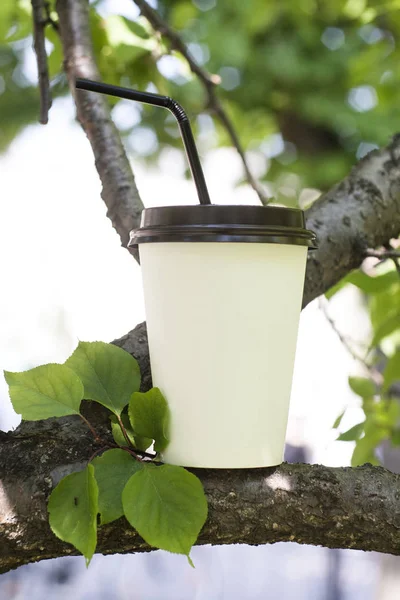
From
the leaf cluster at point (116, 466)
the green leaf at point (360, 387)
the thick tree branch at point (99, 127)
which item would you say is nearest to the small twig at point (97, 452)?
the leaf cluster at point (116, 466)

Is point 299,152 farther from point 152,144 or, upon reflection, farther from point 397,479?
point 397,479

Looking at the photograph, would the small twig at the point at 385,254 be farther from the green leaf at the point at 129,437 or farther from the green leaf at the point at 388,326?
the green leaf at the point at 129,437

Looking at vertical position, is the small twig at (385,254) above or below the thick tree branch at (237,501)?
above

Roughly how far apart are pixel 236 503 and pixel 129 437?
3.6 inches

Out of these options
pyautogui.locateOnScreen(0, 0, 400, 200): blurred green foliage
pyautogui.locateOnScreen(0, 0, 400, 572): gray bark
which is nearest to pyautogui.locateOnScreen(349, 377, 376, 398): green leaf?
pyautogui.locateOnScreen(0, 0, 400, 572): gray bark

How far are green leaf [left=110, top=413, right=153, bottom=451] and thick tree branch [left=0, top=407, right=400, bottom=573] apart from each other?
0.02m

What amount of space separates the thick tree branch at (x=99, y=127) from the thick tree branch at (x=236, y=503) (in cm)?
26

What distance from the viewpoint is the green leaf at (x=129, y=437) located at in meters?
0.47

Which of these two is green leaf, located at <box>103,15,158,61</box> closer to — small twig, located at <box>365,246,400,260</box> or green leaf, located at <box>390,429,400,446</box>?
small twig, located at <box>365,246,400,260</box>

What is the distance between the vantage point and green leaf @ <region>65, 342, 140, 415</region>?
1.53 feet

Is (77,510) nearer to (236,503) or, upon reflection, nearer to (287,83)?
(236,503)

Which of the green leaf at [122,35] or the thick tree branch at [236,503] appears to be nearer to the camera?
the thick tree branch at [236,503]

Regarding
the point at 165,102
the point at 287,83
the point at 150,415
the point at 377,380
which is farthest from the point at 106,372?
the point at 287,83

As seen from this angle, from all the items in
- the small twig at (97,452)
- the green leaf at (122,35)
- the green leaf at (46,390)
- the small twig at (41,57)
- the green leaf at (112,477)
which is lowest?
the green leaf at (112,477)
